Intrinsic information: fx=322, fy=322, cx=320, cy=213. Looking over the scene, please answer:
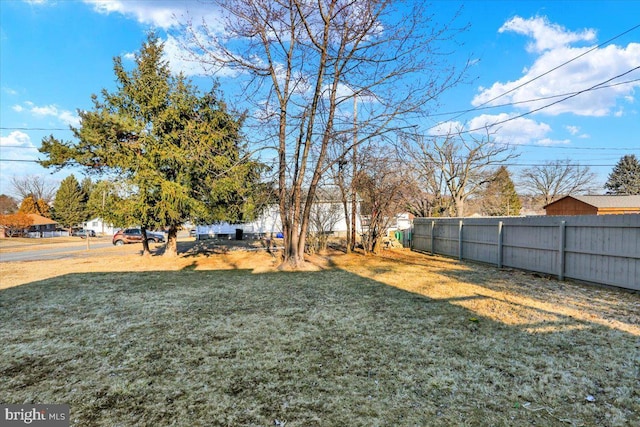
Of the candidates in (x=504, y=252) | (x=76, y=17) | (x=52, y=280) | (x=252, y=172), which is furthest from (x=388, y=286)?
(x=76, y=17)

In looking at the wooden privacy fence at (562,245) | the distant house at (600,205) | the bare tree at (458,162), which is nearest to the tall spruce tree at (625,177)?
the distant house at (600,205)

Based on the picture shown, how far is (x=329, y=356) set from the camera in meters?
3.30

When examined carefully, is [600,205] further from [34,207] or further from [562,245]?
[34,207]

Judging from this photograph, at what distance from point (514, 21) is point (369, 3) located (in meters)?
4.67

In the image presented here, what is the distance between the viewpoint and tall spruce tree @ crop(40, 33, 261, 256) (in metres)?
10.8

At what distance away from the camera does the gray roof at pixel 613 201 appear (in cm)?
1983

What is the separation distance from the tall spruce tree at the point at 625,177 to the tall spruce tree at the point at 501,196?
894 centimetres

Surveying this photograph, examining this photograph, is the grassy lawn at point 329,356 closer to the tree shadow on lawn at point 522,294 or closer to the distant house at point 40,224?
the tree shadow on lawn at point 522,294

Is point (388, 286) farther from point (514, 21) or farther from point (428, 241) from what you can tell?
point (514, 21)

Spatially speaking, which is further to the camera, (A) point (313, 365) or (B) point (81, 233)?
(B) point (81, 233)

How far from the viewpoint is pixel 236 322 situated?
177 inches

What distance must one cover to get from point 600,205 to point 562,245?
58.2ft

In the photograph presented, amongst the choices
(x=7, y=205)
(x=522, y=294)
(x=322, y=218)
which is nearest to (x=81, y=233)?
(x=7, y=205)

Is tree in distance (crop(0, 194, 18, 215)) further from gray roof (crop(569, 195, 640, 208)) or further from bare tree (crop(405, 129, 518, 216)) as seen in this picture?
gray roof (crop(569, 195, 640, 208))
